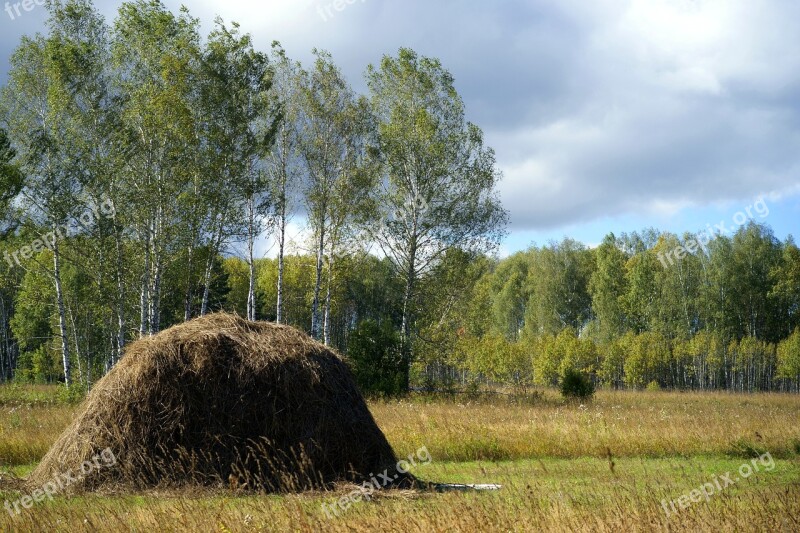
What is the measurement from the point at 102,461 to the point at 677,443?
11.7 metres

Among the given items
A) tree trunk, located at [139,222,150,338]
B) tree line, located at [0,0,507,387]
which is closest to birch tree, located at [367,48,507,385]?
tree line, located at [0,0,507,387]

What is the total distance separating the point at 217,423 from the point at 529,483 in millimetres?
4864

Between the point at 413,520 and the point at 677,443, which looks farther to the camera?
the point at 677,443

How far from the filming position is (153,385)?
434 inches

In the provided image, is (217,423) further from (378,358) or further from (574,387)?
(574,387)

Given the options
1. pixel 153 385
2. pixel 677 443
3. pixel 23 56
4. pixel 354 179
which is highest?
pixel 23 56

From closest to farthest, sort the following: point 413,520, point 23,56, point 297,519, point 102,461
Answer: point 413,520 → point 297,519 → point 102,461 → point 23,56

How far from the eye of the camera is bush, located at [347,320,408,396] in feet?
91.8

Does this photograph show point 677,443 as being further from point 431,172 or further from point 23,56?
point 23,56

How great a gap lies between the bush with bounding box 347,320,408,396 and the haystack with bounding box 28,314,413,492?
16330mm

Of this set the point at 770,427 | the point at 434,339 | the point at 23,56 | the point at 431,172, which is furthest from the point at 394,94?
the point at 770,427

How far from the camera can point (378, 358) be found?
2870cm

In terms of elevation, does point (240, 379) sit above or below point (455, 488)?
above

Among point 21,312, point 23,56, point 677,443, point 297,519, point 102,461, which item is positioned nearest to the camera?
point 297,519
